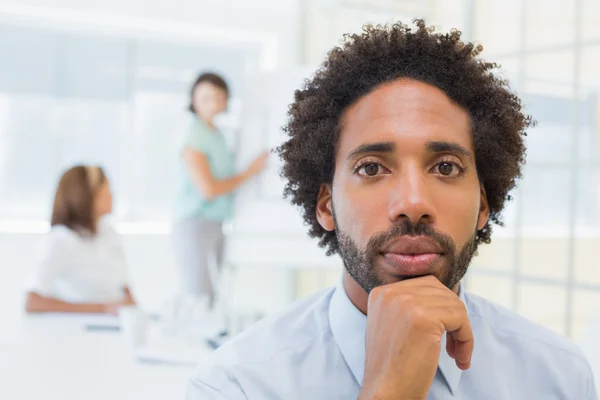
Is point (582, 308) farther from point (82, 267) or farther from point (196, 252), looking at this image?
point (82, 267)

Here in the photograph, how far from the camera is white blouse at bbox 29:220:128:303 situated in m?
2.73

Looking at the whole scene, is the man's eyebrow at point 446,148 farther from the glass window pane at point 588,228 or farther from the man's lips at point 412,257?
the glass window pane at point 588,228

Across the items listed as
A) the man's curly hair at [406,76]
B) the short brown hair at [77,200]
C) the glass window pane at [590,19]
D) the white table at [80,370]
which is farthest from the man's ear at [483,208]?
the short brown hair at [77,200]

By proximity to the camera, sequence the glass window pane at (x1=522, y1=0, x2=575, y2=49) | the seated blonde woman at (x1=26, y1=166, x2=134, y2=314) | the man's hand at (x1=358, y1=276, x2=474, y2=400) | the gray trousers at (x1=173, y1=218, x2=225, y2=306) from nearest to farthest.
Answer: the man's hand at (x1=358, y1=276, x2=474, y2=400) < the glass window pane at (x1=522, y1=0, x2=575, y2=49) < the seated blonde woman at (x1=26, y1=166, x2=134, y2=314) < the gray trousers at (x1=173, y1=218, x2=225, y2=306)

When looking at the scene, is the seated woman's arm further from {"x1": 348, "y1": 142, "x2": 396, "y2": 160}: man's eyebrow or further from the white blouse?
{"x1": 348, "y1": 142, "x2": 396, "y2": 160}: man's eyebrow

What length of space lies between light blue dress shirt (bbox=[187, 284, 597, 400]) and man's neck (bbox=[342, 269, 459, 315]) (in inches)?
0.4

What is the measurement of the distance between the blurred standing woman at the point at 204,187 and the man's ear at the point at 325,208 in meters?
1.47

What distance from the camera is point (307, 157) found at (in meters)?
1.15

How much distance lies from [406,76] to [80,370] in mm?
1051

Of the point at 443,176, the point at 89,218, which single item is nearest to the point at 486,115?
the point at 443,176

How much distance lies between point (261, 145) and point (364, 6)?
2.14 m

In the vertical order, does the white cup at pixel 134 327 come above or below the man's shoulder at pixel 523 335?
below

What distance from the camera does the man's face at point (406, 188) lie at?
0.88 meters

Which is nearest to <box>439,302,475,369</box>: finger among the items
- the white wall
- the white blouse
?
the white blouse
